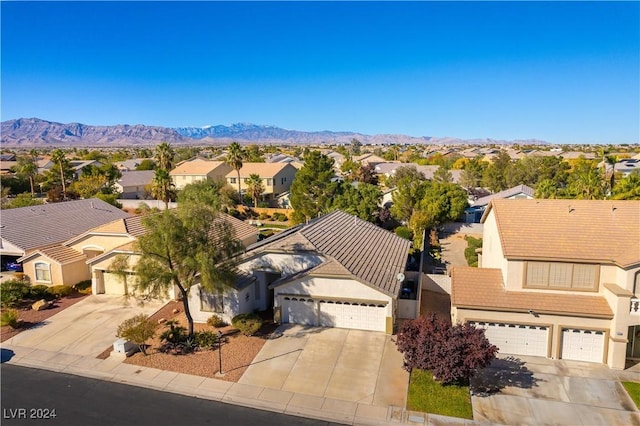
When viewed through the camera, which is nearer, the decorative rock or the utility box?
the utility box

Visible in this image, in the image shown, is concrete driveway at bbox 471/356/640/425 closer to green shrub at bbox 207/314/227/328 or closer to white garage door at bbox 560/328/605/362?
white garage door at bbox 560/328/605/362

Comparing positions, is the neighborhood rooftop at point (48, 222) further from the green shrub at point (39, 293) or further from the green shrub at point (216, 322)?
the green shrub at point (216, 322)

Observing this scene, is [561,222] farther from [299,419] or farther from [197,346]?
[197,346]

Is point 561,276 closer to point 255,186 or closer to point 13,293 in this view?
point 13,293

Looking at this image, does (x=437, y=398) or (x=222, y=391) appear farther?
(x=222, y=391)

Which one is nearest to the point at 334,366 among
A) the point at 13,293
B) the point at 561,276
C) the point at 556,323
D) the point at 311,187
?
the point at 556,323

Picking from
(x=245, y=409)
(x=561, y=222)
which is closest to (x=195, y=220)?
(x=245, y=409)

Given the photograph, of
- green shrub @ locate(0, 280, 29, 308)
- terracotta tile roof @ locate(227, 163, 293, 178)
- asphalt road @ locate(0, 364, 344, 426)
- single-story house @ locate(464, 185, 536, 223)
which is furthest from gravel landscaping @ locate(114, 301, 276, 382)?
terracotta tile roof @ locate(227, 163, 293, 178)
